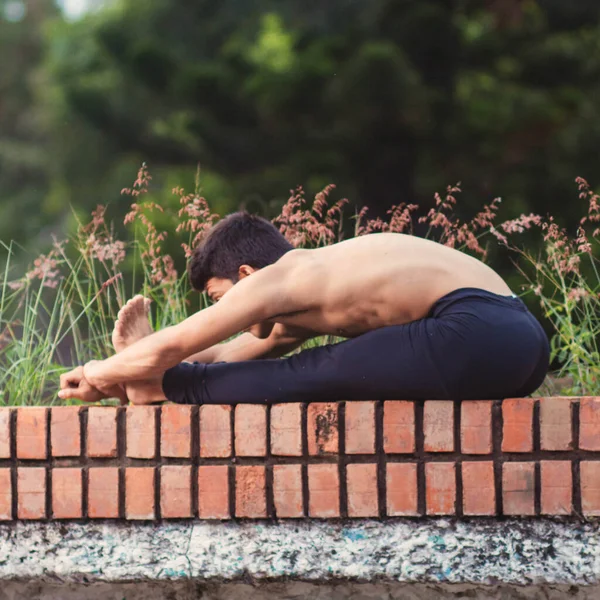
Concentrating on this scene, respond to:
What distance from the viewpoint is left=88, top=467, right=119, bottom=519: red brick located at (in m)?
2.33

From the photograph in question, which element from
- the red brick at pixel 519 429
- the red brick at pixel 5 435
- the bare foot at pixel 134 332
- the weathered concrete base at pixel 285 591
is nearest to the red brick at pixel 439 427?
the red brick at pixel 519 429

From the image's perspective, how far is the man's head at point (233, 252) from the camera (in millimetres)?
2623

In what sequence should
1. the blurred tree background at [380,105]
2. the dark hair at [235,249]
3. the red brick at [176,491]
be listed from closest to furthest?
the red brick at [176,491], the dark hair at [235,249], the blurred tree background at [380,105]

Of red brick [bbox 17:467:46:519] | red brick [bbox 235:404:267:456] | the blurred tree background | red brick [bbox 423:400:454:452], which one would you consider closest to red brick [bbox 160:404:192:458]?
red brick [bbox 235:404:267:456]

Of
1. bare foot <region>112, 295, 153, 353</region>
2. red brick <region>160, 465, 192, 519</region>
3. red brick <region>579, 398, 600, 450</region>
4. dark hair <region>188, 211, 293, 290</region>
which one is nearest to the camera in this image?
red brick <region>579, 398, 600, 450</region>

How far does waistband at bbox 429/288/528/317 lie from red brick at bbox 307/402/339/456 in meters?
0.36

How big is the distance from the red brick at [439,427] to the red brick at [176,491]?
0.58 m

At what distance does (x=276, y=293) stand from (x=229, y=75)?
23.1ft

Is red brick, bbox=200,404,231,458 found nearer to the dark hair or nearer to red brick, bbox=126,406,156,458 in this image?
red brick, bbox=126,406,156,458

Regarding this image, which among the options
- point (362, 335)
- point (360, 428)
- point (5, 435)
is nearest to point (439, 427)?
point (360, 428)

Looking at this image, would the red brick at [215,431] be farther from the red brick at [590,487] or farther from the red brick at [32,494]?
the red brick at [590,487]

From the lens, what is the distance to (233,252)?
2.63 metres

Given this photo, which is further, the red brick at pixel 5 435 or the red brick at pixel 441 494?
the red brick at pixel 5 435

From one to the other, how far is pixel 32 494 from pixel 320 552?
735 mm
